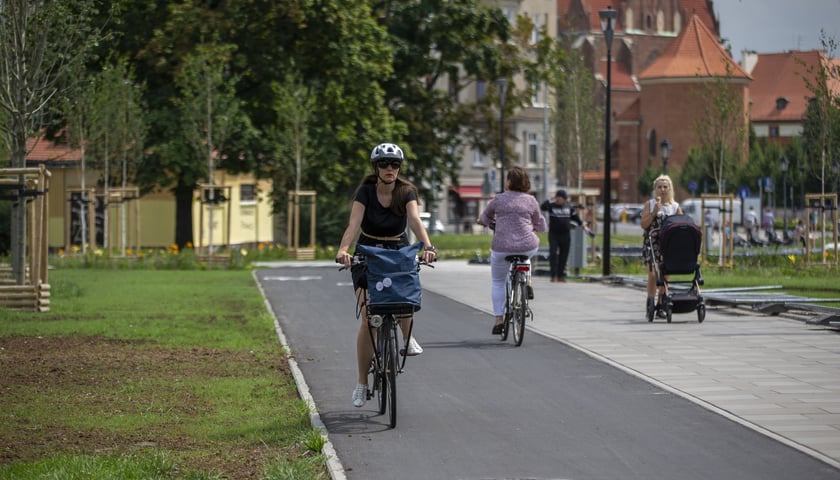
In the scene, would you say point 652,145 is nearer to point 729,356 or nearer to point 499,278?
point 499,278

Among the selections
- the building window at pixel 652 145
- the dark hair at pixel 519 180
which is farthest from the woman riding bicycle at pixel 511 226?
the building window at pixel 652 145

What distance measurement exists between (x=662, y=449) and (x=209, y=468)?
2.66 m

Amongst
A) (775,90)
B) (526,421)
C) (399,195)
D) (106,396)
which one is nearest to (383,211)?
(399,195)

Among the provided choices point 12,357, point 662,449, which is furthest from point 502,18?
point 662,449

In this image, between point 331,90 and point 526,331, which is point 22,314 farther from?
point 331,90

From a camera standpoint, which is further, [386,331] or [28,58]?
[28,58]

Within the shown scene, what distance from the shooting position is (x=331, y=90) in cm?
Answer: 4188

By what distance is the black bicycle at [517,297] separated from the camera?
14430 mm

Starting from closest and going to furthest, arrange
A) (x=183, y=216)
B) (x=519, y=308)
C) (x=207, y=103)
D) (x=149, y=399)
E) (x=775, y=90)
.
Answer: (x=149, y=399) < (x=519, y=308) < (x=207, y=103) < (x=183, y=216) < (x=775, y=90)

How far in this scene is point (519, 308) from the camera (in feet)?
47.4

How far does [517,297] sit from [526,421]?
526cm

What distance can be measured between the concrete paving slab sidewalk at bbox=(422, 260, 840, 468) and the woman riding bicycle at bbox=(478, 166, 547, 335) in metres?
0.69

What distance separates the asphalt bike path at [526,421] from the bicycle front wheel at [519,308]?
0.18 metres

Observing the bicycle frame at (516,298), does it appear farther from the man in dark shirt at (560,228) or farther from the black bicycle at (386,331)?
the man in dark shirt at (560,228)
